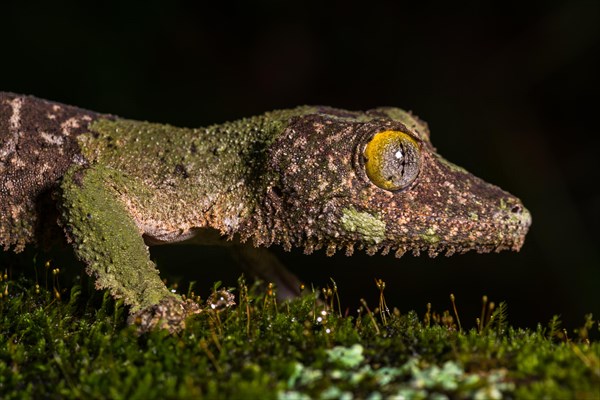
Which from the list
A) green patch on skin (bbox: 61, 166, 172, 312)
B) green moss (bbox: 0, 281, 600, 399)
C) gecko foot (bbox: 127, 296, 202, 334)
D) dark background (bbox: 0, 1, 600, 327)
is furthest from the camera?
dark background (bbox: 0, 1, 600, 327)

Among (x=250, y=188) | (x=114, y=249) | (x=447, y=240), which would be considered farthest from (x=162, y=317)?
(x=447, y=240)

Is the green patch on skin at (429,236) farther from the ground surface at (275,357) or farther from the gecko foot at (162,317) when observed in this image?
the gecko foot at (162,317)

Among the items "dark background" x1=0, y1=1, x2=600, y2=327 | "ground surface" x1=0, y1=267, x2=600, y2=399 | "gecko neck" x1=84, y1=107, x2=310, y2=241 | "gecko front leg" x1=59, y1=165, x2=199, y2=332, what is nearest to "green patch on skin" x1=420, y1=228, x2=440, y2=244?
"ground surface" x1=0, y1=267, x2=600, y2=399

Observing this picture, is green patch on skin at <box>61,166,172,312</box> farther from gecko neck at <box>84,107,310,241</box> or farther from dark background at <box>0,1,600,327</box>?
dark background at <box>0,1,600,327</box>

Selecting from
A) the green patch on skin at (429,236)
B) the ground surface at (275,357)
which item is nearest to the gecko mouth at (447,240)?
the green patch on skin at (429,236)

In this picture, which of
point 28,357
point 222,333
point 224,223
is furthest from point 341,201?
point 28,357

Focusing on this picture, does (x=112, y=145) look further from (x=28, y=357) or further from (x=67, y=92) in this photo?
(x=67, y=92)

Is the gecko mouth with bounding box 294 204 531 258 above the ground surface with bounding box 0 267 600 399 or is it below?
above
